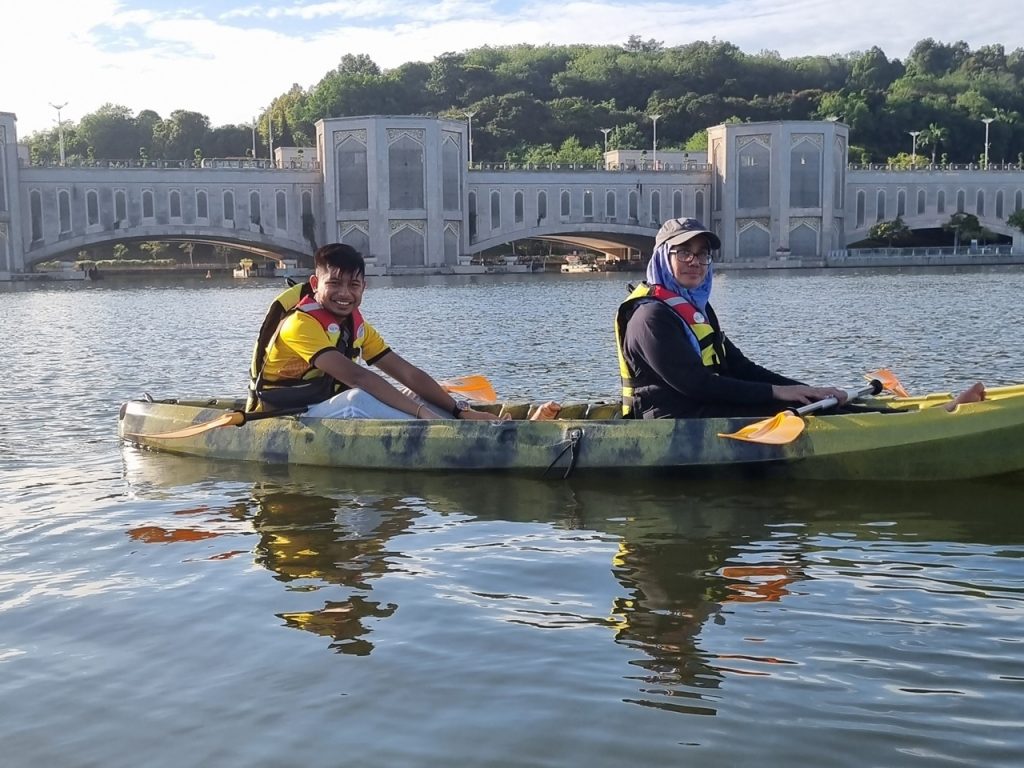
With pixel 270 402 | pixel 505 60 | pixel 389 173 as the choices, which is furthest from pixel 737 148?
pixel 270 402

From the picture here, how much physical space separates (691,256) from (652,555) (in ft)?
6.01

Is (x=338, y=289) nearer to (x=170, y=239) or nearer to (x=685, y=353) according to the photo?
(x=685, y=353)

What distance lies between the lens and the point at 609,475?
865 cm

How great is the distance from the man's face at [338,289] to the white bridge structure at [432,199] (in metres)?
69.9

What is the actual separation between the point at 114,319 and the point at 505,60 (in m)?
110

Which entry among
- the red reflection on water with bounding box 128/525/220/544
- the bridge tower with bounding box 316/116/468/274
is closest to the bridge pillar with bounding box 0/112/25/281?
the bridge tower with bounding box 316/116/468/274

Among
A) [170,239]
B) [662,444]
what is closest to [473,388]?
[662,444]

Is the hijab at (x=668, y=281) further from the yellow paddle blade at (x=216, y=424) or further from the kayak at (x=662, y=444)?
the yellow paddle blade at (x=216, y=424)

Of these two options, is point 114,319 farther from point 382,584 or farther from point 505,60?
point 505,60

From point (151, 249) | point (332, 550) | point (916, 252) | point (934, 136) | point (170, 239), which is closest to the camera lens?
point (332, 550)

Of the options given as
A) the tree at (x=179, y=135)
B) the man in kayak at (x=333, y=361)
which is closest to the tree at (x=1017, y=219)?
the tree at (x=179, y=135)

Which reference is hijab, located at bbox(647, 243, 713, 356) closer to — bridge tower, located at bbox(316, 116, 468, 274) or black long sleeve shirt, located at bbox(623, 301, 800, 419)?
black long sleeve shirt, located at bbox(623, 301, 800, 419)

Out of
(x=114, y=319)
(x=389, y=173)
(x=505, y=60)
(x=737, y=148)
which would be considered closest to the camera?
(x=114, y=319)

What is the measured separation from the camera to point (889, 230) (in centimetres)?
8944
